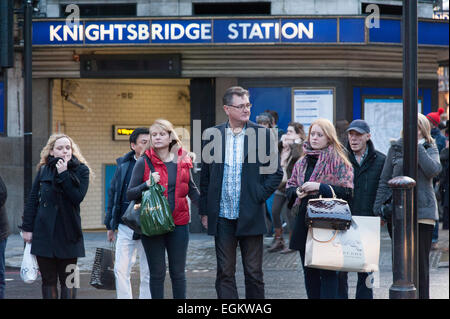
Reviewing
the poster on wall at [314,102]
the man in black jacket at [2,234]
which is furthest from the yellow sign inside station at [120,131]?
the man in black jacket at [2,234]

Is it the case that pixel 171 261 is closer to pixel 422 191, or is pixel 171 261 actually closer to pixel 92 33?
pixel 422 191

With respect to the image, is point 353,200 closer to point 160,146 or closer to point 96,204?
point 160,146

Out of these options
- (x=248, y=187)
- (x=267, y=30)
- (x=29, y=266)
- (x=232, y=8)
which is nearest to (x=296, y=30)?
(x=267, y=30)

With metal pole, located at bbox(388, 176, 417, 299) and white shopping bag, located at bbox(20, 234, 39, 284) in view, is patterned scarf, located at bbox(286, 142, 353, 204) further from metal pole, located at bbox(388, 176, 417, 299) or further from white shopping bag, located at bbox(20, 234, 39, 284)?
white shopping bag, located at bbox(20, 234, 39, 284)

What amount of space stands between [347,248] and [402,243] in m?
0.83

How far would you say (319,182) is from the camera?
7.38 m

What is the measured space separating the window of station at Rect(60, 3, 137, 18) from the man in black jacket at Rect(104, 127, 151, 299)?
7760 millimetres

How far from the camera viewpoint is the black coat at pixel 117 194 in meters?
8.42

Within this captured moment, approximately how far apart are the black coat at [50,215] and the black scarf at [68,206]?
0.07ft

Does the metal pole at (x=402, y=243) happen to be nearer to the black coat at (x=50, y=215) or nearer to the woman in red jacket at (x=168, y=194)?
the woman in red jacket at (x=168, y=194)

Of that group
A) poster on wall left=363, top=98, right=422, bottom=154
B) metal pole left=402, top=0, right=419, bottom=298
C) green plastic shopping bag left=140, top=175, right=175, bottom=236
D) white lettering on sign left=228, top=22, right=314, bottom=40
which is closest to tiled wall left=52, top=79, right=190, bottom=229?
white lettering on sign left=228, top=22, right=314, bottom=40

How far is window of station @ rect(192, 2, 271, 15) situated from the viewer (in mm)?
15945

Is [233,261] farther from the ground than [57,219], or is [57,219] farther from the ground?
[57,219]
